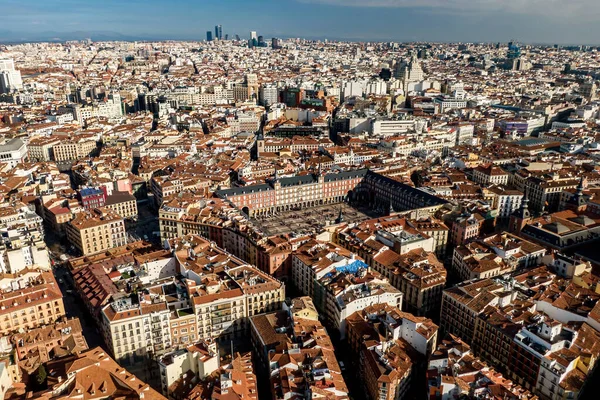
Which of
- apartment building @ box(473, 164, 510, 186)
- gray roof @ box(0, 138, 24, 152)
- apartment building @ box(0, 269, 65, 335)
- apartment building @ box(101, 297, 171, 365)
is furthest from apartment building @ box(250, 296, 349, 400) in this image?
gray roof @ box(0, 138, 24, 152)

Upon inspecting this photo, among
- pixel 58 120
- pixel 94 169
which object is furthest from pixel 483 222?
pixel 58 120

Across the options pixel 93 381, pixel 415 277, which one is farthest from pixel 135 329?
pixel 415 277

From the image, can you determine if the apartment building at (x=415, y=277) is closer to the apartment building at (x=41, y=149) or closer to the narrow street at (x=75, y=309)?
the narrow street at (x=75, y=309)

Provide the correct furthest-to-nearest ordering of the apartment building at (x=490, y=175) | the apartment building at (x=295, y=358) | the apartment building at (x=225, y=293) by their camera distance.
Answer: the apartment building at (x=490, y=175)
the apartment building at (x=225, y=293)
the apartment building at (x=295, y=358)

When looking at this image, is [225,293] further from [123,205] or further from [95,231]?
[123,205]

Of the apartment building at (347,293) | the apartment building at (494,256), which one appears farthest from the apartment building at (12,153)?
the apartment building at (494,256)
